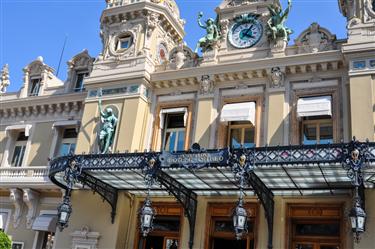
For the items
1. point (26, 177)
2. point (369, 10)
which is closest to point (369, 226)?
point (369, 10)

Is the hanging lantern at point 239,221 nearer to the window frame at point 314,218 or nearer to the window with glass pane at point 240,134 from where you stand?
the window frame at point 314,218

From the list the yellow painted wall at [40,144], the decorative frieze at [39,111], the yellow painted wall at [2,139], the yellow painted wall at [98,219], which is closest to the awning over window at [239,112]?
the yellow painted wall at [98,219]

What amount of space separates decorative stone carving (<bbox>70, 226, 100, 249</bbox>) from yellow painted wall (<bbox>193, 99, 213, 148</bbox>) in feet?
17.4

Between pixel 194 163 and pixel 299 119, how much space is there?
4769 mm

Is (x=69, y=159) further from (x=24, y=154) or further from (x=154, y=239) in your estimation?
(x=24, y=154)

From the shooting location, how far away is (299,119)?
17234 mm

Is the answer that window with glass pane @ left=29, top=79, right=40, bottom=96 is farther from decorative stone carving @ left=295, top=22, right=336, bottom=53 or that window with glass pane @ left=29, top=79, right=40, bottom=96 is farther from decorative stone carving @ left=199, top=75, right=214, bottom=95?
decorative stone carving @ left=295, top=22, right=336, bottom=53

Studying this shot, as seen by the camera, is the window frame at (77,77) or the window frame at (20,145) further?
the window frame at (77,77)

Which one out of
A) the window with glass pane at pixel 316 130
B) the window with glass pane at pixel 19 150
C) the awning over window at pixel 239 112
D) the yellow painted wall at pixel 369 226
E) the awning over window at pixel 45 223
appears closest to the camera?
the yellow painted wall at pixel 369 226

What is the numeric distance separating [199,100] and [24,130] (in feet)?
32.9

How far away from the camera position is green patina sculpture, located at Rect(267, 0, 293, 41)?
60.9 ft

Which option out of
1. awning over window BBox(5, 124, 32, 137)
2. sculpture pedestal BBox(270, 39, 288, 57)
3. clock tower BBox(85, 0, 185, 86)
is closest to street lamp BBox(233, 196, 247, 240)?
sculpture pedestal BBox(270, 39, 288, 57)

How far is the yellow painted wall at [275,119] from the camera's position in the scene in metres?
17.1

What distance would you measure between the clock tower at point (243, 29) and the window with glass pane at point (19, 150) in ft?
36.6
